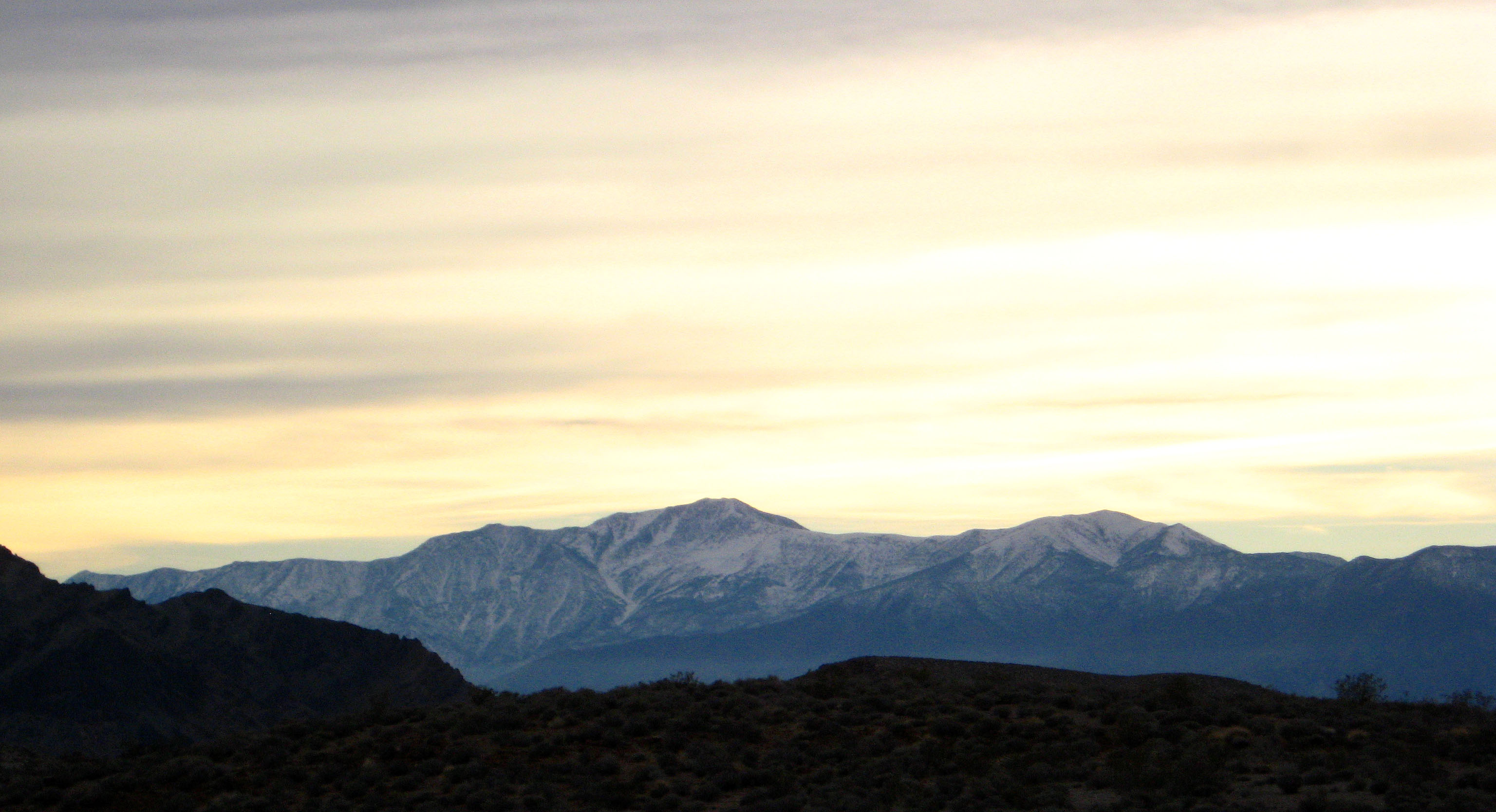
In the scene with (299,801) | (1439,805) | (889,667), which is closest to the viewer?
(1439,805)

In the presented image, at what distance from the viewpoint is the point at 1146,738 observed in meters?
39.1

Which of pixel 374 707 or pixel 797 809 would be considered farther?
pixel 374 707

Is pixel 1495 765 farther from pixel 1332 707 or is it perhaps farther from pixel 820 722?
pixel 820 722

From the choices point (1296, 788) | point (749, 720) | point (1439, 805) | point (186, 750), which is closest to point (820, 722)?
point (749, 720)

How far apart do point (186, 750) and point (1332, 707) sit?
35.7 metres

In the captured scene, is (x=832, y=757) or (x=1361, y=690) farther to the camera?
(x=1361, y=690)

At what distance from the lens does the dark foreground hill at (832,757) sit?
34.3 metres

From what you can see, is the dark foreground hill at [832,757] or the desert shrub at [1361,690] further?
the desert shrub at [1361,690]

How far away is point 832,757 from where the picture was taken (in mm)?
39344

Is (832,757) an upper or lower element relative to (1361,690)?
lower

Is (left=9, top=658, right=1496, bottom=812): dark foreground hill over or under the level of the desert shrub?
under

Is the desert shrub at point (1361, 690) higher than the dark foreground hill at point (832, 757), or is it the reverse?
the desert shrub at point (1361, 690)

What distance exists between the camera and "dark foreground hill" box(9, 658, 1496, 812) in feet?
112

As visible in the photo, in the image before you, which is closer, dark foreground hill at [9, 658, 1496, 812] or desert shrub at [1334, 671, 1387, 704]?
dark foreground hill at [9, 658, 1496, 812]
